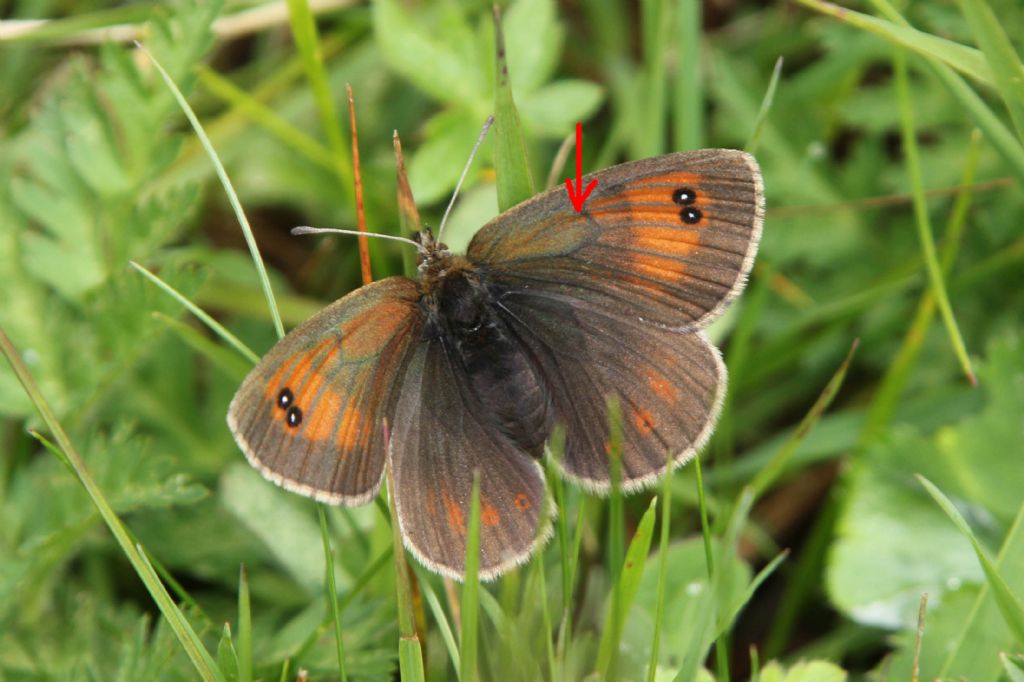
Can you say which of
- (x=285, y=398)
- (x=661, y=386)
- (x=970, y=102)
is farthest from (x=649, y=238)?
(x=285, y=398)

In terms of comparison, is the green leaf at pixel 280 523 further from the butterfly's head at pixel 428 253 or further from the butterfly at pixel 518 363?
the butterfly's head at pixel 428 253

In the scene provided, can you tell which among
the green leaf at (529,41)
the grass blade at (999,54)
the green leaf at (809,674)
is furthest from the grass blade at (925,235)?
the green leaf at (529,41)

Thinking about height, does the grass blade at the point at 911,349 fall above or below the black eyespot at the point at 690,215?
below

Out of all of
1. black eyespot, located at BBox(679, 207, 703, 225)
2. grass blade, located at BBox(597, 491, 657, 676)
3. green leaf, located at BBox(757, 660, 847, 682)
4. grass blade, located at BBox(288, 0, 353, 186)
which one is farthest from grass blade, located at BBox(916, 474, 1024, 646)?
grass blade, located at BBox(288, 0, 353, 186)

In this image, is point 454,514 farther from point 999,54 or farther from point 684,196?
point 999,54

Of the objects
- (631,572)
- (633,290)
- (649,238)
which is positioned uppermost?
(649,238)

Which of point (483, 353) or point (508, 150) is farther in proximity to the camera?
point (483, 353)

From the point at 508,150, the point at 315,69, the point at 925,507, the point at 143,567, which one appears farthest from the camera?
the point at 315,69

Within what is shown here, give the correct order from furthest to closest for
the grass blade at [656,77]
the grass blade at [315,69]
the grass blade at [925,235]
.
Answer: the grass blade at [656,77], the grass blade at [315,69], the grass blade at [925,235]
